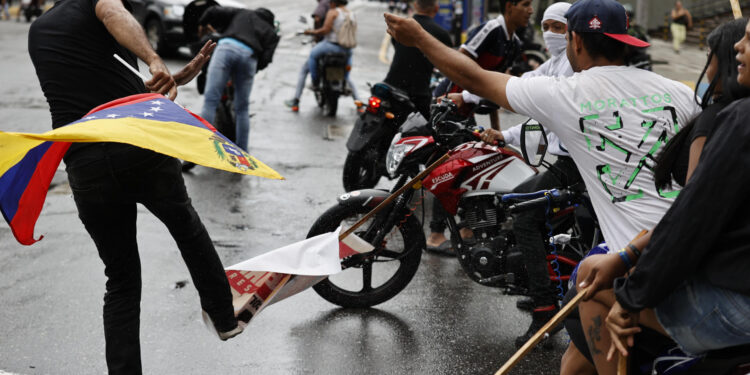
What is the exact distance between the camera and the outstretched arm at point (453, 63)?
3129 millimetres

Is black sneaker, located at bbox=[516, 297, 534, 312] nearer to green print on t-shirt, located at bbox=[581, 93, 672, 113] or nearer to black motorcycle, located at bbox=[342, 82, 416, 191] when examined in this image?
green print on t-shirt, located at bbox=[581, 93, 672, 113]

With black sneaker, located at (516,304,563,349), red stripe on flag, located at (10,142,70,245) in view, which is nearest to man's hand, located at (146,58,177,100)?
red stripe on flag, located at (10,142,70,245)

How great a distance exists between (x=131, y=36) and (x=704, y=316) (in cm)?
227

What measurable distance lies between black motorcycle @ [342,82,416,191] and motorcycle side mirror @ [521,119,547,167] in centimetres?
275

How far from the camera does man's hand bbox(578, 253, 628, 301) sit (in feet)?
7.98

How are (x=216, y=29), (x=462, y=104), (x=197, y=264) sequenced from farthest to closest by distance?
(x=216, y=29) < (x=462, y=104) < (x=197, y=264)

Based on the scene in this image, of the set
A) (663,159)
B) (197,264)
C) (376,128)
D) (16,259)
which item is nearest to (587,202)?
(663,159)

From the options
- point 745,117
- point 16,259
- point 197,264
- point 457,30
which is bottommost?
point 457,30

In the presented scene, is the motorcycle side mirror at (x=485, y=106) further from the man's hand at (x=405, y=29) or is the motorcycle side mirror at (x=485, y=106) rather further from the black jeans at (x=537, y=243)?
the man's hand at (x=405, y=29)

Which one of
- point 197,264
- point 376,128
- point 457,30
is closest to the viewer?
point 197,264

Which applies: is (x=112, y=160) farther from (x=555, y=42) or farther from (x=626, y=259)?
(x=555, y=42)

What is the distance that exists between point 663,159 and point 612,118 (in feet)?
1.80

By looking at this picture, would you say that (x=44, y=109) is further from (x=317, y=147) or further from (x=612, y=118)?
(x=612, y=118)

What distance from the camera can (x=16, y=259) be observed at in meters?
5.46
